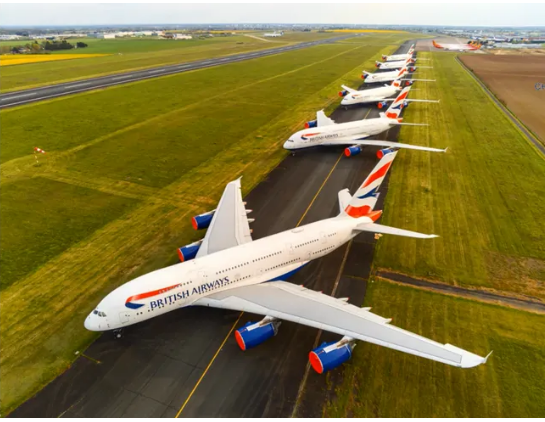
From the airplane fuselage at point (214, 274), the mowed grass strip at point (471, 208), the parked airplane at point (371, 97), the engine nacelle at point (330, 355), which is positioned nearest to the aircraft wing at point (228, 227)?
the airplane fuselage at point (214, 274)

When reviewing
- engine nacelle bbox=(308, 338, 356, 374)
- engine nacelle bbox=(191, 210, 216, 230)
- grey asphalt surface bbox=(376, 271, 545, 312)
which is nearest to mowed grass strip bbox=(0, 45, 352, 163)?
engine nacelle bbox=(191, 210, 216, 230)

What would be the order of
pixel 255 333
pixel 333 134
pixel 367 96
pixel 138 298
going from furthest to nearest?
1. pixel 367 96
2. pixel 333 134
3. pixel 255 333
4. pixel 138 298

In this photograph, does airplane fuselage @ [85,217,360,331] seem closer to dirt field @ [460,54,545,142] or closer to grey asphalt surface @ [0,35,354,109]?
dirt field @ [460,54,545,142]

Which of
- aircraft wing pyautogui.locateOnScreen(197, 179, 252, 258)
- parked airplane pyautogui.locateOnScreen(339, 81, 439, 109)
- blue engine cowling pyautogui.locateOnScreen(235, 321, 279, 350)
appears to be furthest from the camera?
parked airplane pyautogui.locateOnScreen(339, 81, 439, 109)

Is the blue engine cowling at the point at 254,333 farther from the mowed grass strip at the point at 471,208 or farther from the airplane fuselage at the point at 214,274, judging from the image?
the mowed grass strip at the point at 471,208

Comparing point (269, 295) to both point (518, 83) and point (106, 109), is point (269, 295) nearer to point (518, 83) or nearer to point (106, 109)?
point (106, 109)


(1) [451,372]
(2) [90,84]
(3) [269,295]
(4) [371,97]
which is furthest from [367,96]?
(2) [90,84]
